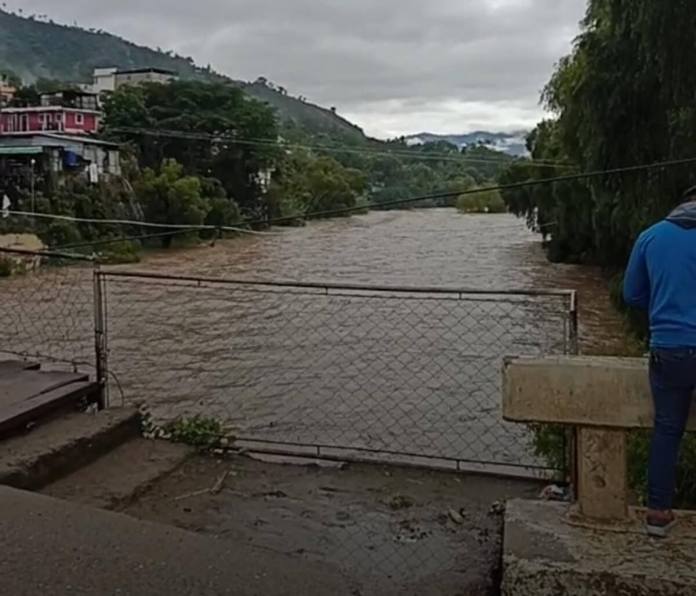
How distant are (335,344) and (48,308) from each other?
6856 mm

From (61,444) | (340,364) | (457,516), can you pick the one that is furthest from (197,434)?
(340,364)

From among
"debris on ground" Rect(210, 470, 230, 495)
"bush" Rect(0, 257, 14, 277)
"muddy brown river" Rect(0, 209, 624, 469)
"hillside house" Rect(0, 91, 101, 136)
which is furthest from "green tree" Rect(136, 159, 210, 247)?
"debris on ground" Rect(210, 470, 230, 495)

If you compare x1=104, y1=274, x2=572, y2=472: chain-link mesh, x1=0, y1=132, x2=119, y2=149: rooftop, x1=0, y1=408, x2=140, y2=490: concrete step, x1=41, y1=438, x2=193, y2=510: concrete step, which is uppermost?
x1=0, y1=132, x2=119, y2=149: rooftop

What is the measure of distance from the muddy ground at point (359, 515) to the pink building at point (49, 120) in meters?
41.2

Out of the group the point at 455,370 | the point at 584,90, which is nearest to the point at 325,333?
the point at 455,370

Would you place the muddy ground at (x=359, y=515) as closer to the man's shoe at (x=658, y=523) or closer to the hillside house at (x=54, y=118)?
the man's shoe at (x=658, y=523)

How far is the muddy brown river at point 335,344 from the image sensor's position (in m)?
7.04

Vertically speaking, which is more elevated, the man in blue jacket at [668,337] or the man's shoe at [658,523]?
the man in blue jacket at [668,337]

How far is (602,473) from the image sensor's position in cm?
262

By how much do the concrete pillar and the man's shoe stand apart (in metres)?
0.09

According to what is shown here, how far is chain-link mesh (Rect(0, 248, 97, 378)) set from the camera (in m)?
11.1

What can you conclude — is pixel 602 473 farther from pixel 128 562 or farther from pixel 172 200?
pixel 172 200

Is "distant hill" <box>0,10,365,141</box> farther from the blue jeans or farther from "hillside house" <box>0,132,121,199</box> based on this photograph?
the blue jeans

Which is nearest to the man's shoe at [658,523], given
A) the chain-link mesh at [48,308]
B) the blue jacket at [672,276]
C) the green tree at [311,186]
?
the blue jacket at [672,276]
